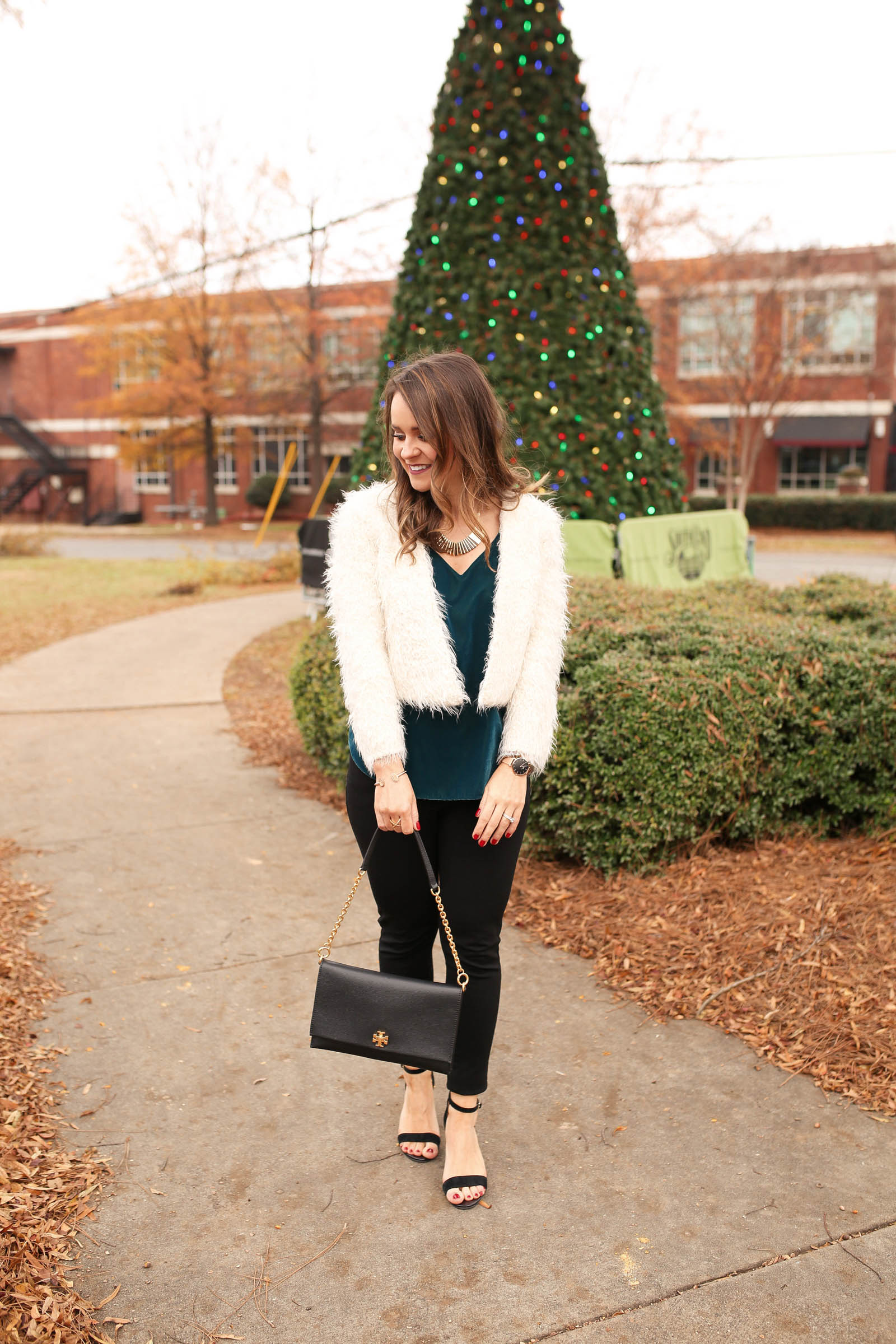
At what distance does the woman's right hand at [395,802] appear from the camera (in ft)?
7.59

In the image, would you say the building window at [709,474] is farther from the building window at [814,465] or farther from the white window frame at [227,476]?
the white window frame at [227,476]

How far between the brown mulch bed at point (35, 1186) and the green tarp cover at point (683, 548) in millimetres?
4660

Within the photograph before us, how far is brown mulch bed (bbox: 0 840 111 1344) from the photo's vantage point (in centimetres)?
203

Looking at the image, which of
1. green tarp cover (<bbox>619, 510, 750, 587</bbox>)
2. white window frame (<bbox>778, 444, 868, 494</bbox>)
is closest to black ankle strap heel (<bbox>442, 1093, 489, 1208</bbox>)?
green tarp cover (<bbox>619, 510, 750, 587</bbox>)

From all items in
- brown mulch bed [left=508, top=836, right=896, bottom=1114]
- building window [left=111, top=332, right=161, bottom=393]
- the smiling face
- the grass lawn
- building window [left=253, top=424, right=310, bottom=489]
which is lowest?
the grass lawn

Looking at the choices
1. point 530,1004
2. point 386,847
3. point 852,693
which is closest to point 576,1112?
point 530,1004

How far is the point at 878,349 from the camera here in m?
31.8

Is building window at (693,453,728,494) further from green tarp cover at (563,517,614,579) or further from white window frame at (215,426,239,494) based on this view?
green tarp cover at (563,517,614,579)

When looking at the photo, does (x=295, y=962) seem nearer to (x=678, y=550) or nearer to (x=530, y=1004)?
(x=530, y=1004)

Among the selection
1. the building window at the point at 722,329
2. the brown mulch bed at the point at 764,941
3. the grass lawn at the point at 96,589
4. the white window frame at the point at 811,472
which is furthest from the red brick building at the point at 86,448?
the brown mulch bed at the point at 764,941

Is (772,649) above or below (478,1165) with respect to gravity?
above

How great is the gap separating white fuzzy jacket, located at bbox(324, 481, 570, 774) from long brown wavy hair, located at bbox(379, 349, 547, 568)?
0.15ft

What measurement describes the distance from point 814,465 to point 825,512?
521 cm

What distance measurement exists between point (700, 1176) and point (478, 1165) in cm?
54
